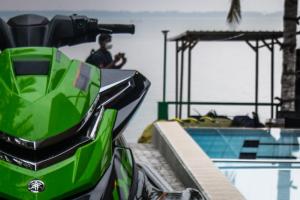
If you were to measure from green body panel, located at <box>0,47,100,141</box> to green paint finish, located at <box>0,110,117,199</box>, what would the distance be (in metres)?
0.08

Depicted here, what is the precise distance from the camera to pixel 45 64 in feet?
6.42

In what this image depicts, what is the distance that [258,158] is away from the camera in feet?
33.3

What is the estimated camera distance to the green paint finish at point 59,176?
1.70m

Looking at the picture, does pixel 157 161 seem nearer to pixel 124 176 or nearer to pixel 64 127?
pixel 124 176

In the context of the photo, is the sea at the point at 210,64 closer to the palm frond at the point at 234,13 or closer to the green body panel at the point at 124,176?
the palm frond at the point at 234,13

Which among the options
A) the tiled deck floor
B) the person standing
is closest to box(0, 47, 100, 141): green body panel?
the person standing

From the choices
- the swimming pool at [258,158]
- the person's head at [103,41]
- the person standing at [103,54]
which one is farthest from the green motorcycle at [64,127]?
the swimming pool at [258,158]

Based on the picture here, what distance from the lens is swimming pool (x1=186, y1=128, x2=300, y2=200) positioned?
866 cm

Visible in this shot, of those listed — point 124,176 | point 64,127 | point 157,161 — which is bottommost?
point 157,161

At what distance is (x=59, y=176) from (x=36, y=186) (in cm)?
6

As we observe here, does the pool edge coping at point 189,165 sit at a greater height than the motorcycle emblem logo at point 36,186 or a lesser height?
lesser

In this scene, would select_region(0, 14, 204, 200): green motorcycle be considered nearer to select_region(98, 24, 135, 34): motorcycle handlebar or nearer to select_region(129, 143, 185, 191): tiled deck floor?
select_region(98, 24, 135, 34): motorcycle handlebar

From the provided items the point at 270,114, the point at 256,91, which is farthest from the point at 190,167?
the point at 256,91

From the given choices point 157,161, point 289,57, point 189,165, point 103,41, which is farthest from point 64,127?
point 289,57
